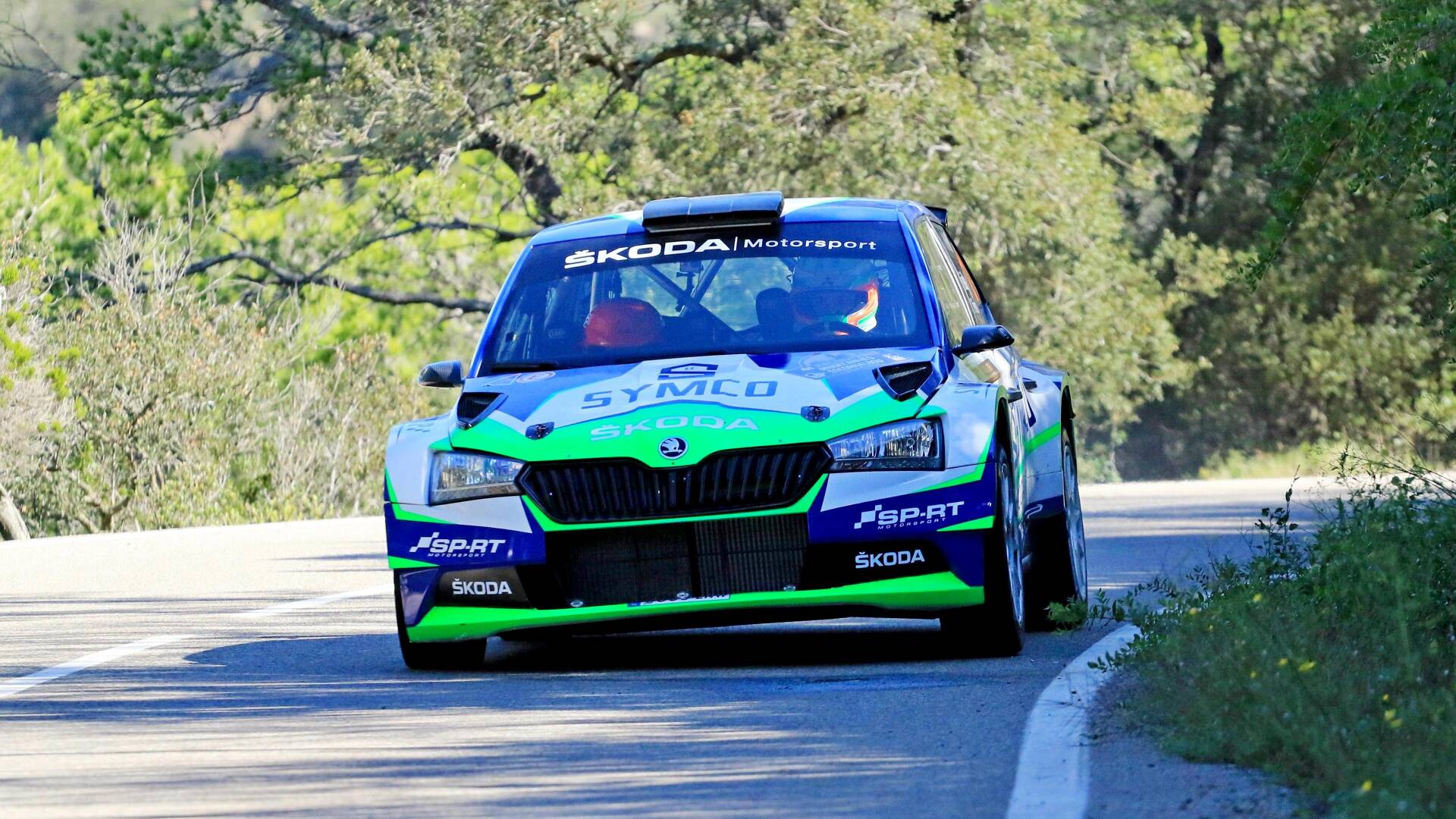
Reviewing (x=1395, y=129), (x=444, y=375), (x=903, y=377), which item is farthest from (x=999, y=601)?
(x=1395, y=129)

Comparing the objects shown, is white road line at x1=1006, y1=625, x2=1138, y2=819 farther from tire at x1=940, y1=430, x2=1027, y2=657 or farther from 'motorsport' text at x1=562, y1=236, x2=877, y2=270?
'motorsport' text at x1=562, y1=236, x2=877, y2=270

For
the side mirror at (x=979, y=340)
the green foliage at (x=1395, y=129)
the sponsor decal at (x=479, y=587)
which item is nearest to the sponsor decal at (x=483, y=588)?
the sponsor decal at (x=479, y=587)

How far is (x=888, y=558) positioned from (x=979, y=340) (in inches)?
41.1

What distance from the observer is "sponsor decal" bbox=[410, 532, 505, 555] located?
911 centimetres

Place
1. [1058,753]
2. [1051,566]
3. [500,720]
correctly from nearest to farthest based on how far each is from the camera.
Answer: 1. [1058,753]
2. [500,720]
3. [1051,566]

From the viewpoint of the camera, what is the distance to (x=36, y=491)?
2395cm

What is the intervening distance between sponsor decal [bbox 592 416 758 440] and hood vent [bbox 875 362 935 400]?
0.56m

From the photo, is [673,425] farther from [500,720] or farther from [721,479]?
[500,720]

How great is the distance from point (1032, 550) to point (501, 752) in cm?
420

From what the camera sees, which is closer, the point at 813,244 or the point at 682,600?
the point at 682,600

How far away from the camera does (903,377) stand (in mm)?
9281

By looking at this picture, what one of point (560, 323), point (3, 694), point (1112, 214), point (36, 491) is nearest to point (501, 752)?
point (3, 694)

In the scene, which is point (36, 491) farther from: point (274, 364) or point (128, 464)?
point (274, 364)

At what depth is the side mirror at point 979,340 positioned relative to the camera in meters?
9.62
